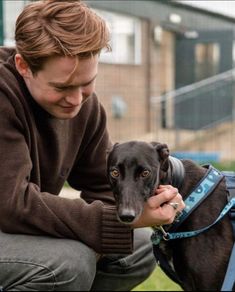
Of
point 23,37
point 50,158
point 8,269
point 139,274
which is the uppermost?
point 23,37

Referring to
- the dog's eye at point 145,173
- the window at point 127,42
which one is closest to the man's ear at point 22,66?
the dog's eye at point 145,173

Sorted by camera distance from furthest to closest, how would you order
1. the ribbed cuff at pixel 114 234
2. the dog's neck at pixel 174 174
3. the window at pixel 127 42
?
1. the window at pixel 127 42
2. the dog's neck at pixel 174 174
3. the ribbed cuff at pixel 114 234

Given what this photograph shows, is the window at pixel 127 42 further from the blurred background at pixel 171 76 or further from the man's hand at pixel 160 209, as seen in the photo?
the man's hand at pixel 160 209

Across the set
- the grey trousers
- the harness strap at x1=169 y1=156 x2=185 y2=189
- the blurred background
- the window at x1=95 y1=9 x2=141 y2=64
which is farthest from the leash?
the window at x1=95 y1=9 x2=141 y2=64

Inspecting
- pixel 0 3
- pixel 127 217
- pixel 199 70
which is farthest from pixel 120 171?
pixel 199 70

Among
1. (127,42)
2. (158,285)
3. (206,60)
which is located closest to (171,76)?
(206,60)

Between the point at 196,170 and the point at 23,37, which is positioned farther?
the point at 196,170

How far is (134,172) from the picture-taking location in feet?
9.03

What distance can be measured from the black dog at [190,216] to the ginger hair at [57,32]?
49cm

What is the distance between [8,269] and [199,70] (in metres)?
12.1

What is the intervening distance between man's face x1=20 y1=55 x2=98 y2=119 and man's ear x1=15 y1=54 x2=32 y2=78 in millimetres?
12

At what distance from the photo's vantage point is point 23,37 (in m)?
2.66

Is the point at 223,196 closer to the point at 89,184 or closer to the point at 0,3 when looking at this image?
the point at 89,184

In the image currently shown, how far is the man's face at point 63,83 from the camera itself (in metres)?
2.62
